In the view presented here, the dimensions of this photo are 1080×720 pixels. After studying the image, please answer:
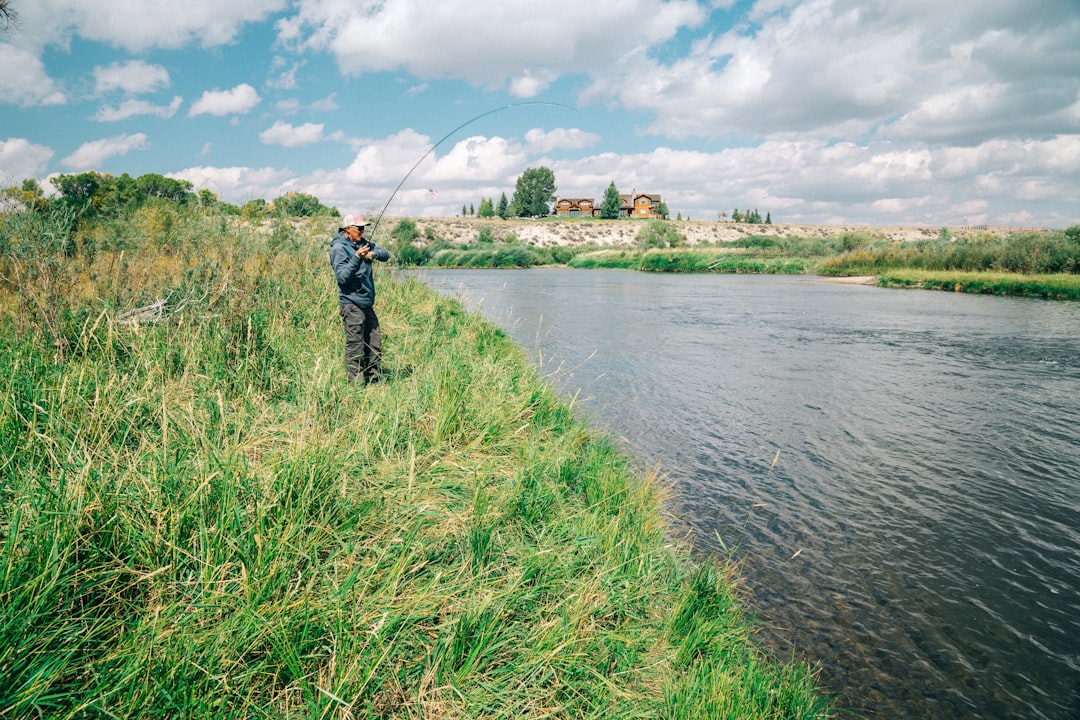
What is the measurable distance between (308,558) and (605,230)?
8606cm

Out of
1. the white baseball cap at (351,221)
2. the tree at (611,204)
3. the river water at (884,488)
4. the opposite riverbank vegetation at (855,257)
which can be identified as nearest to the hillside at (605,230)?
the opposite riverbank vegetation at (855,257)

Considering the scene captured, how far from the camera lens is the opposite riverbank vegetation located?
2781 cm

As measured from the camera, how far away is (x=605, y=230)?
8538 cm

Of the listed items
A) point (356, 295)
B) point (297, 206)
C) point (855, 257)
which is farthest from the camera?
point (855, 257)

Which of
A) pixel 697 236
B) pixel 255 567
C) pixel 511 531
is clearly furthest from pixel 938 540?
pixel 697 236

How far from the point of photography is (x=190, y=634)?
84.4 inches

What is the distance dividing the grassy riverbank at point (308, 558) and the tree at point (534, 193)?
353 feet

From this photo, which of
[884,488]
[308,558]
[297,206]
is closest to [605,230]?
[297,206]

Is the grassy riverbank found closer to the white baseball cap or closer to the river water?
the river water

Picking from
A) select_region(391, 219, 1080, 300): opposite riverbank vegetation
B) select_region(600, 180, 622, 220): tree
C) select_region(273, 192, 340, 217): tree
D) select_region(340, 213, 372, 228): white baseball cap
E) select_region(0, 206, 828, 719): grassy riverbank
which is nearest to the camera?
select_region(0, 206, 828, 719): grassy riverbank

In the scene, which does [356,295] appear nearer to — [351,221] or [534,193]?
[351,221]

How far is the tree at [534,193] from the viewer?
108 metres

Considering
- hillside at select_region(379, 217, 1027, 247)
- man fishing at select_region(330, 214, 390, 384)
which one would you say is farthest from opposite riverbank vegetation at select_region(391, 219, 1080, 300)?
man fishing at select_region(330, 214, 390, 384)

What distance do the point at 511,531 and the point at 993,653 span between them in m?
3.42
